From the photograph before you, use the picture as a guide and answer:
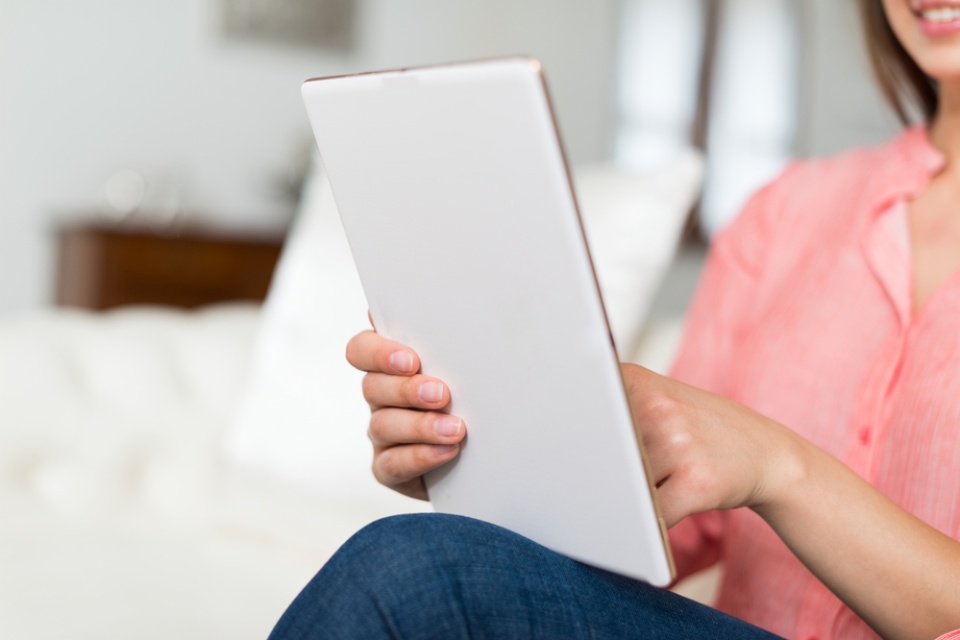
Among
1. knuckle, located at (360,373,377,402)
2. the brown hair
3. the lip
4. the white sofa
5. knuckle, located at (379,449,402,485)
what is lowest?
the white sofa

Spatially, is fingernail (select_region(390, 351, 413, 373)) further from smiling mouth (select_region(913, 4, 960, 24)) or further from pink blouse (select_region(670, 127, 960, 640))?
smiling mouth (select_region(913, 4, 960, 24))

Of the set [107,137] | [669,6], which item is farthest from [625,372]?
[669,6]

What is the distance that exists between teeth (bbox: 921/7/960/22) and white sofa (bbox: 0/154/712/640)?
522 mm

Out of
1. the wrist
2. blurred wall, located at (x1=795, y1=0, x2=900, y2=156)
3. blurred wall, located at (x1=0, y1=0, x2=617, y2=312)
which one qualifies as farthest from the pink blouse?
blurred wall, located at (x1=795, y1=0, x2=900, y2=156)

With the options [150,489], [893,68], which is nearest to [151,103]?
[150,489]

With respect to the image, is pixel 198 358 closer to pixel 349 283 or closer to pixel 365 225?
pixel 349 283

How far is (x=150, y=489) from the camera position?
142cm

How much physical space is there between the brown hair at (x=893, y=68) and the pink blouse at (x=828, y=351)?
0.09 meters

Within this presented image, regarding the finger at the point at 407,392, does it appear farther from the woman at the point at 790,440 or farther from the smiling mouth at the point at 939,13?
the smiling mouth at the point at 939,13

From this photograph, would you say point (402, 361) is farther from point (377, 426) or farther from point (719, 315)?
point (719, 315)

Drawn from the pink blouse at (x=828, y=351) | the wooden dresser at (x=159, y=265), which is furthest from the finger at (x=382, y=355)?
the wooden dresser at (x=159, y=265)

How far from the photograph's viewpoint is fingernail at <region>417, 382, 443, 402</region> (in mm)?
642

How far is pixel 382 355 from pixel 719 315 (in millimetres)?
493

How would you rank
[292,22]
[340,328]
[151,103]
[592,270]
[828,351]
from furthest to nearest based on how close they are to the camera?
[292,22] → [151,103] → [340,328] → [828,351] → [592,270]
